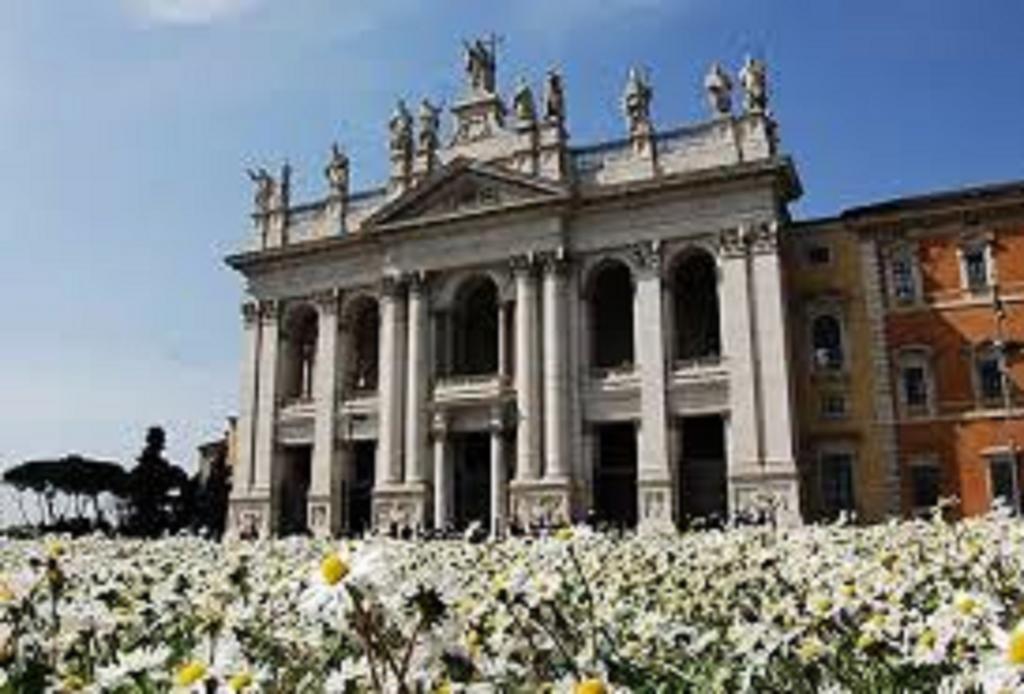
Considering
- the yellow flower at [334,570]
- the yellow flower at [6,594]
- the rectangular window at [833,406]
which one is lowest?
the yellow flower at [6,594]

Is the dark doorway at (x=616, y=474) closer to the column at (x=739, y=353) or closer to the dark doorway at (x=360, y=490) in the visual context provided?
the column at (x=739, y=353)

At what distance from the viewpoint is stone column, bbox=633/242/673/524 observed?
40656 millimetres

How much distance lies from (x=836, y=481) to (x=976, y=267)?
31.8 feet

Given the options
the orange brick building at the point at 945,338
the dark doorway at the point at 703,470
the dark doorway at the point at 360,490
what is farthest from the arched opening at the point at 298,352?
the orange brick building at the point at 945,338

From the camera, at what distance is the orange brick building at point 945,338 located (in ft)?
130

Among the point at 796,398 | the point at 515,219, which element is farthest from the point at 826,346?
the point at 515,219

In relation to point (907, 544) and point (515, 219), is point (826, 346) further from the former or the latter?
point (907, 544)

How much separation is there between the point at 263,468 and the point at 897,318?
28228 mm

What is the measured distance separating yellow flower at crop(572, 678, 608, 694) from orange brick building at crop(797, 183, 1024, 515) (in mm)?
40239

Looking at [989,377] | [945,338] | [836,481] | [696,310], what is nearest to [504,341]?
[696,310]

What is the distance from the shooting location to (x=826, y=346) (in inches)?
1694

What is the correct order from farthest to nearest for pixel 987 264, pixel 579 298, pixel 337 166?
pixel 337 166 → pixel 579 298 → pixel 987 264

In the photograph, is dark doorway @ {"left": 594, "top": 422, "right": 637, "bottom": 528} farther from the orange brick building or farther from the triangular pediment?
the triangular pediment

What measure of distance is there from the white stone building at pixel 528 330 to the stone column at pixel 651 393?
81 millimetres
